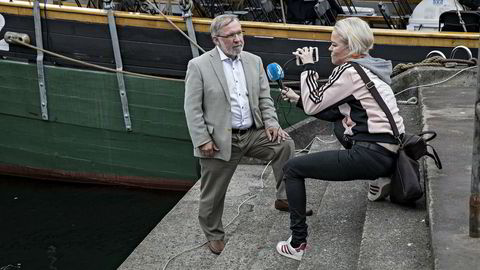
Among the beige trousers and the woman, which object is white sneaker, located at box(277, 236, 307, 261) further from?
the beige trousers

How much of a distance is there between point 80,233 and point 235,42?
4.08 meters

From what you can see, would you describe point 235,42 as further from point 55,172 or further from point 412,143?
point 55,172

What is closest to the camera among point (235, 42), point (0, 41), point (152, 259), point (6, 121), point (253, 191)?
point (235, 42)

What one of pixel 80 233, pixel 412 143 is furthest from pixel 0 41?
pixel 412 143

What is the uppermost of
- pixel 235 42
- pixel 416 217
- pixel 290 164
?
pixel 235 42

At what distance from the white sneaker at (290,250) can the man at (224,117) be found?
0.60 meters

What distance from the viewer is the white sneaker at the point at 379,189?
440cm

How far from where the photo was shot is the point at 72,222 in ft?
27.3

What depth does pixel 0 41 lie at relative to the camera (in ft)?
29.0

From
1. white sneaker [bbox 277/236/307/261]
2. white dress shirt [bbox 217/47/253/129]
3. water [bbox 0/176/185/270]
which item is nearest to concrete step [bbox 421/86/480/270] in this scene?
white sneaker [bbox 277/236/307/261]

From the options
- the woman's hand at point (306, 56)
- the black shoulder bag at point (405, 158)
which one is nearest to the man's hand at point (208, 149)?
the woman's hand at point (306, 56)

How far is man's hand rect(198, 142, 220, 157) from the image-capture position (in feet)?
15.5

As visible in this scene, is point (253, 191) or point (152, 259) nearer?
point (152, 259)

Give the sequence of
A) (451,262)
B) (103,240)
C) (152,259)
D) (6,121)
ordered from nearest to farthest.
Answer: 1. (451,262)
2. (152,259)
3. (103,240)
4. (6,121)
